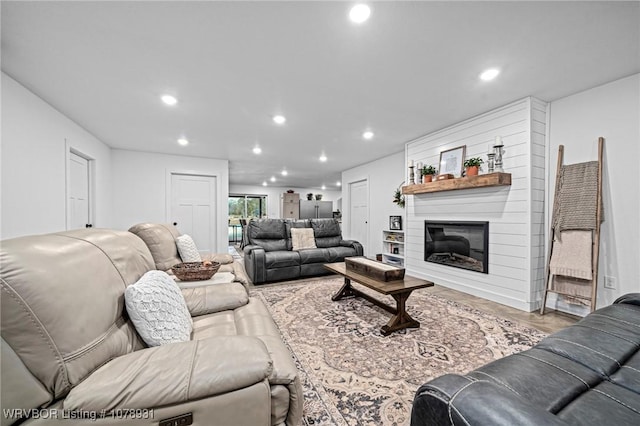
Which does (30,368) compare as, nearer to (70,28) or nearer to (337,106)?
(70,28)

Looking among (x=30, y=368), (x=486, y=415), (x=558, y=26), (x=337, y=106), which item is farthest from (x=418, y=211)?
(x=30, y=368)

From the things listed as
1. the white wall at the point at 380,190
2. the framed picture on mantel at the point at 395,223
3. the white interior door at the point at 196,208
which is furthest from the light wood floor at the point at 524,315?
the white interior door at the point at 196,208

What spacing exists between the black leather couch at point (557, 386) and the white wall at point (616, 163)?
1613mm

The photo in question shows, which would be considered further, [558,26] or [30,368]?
[558,26]

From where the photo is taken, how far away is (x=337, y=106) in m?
2.94

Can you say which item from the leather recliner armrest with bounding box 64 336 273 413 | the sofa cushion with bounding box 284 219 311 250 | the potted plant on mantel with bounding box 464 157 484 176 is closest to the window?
the sofa cushion with bounding box 284 219 311 250

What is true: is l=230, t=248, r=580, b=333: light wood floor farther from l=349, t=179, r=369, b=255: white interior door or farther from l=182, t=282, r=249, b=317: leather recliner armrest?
l=349, t=179, r=369, b=255: white interior door

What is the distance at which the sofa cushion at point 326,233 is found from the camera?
4.84 metres

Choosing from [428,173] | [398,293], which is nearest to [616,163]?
[428,173]

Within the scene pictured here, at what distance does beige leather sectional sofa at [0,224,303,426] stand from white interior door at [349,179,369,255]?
5285 millimetres

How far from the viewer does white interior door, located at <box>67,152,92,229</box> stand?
3482mm

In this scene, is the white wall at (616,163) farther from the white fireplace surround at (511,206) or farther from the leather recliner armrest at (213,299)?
the leather recliner armrest at (213,299)

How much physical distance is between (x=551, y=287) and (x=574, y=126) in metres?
1.78

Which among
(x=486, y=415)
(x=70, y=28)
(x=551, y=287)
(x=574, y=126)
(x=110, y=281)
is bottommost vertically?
(x=551, y=287)
